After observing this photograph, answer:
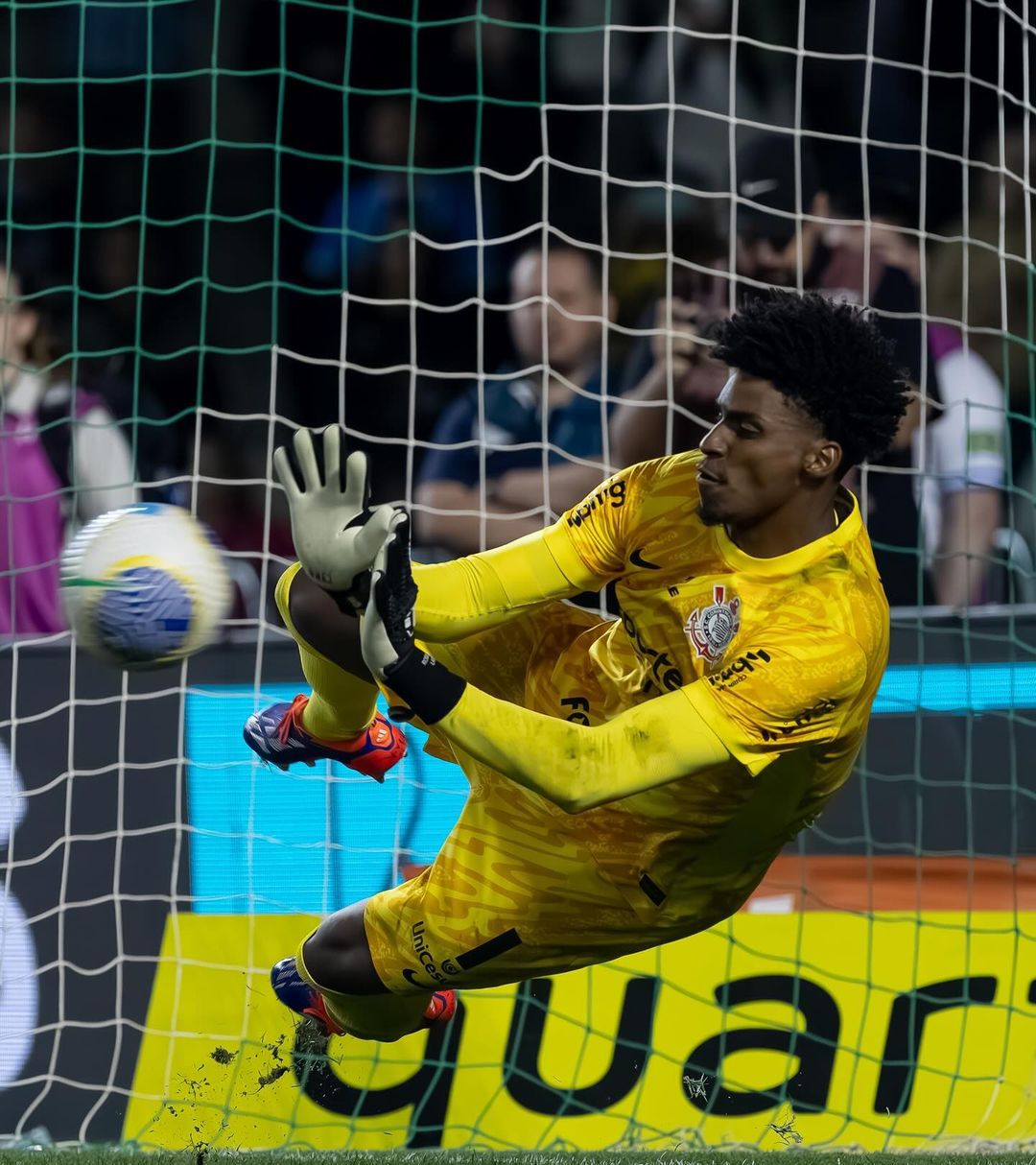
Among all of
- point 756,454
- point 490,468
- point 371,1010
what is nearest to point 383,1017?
point 371,1010

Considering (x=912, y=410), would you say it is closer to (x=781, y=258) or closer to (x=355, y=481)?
(x=781, y=258)

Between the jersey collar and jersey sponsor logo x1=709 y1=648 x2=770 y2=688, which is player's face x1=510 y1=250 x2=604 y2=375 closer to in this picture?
the jersey collar

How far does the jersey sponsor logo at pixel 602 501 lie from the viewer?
371 cm

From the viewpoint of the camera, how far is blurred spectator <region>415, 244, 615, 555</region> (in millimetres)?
5855

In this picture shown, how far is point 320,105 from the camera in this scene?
708 centimetres

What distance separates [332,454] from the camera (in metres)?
3.18

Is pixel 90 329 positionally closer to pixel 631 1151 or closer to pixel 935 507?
pixel 935 507

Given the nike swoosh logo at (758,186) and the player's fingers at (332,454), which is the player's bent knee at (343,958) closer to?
the player's fingers at (332,454)

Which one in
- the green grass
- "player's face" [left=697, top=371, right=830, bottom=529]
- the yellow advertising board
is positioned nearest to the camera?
"player's face" [left=697, top=371, right=830, bottom=529]

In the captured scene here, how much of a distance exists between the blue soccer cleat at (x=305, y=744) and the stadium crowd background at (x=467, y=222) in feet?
4.63

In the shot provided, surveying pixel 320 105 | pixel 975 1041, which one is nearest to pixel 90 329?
pixel 320 105

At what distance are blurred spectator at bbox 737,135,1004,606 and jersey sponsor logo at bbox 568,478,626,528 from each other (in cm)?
188

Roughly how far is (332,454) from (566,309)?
2.89 meters

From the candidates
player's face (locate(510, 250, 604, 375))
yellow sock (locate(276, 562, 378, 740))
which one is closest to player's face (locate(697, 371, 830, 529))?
yellow sock (locate(276, 562, 378, 740))
